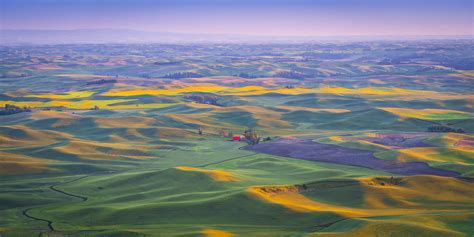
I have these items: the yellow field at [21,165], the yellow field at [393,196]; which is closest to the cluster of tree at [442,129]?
the yellow field at [393,196]

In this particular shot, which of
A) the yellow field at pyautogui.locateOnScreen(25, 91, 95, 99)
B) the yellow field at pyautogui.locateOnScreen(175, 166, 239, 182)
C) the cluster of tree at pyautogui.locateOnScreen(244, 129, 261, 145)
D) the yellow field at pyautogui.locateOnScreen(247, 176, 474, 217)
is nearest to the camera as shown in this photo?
the yellow field at pyautogui.locateOnScreen(247, 176, 474, 217)

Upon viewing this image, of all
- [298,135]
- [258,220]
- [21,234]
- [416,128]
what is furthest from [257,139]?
[21,234]

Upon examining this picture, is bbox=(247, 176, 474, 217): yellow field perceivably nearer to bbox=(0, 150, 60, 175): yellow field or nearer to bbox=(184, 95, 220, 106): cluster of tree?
bbox=(0, 150, 60, 175): yellow field

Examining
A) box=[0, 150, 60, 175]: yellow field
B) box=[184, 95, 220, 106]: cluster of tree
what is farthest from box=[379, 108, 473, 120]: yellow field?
box=[0, 150, 60, 175]: yellow field

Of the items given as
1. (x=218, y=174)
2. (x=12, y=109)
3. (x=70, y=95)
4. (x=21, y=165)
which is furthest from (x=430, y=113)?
(x=70, y=95)

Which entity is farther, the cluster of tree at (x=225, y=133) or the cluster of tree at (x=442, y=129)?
the cluster of tree at (x=225, y=133)

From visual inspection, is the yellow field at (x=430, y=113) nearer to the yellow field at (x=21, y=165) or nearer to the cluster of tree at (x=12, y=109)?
the yellow field at (x=21, y=165)

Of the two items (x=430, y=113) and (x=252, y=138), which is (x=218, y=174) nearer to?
(x=252, y=138)

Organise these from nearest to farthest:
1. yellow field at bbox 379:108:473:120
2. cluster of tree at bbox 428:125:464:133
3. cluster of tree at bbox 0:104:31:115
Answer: cluster of tree at bbox 428:125:464:133 → yellow field at bbox 379:108:473:120 → cluster of tree at bbox 0:104:31:115
